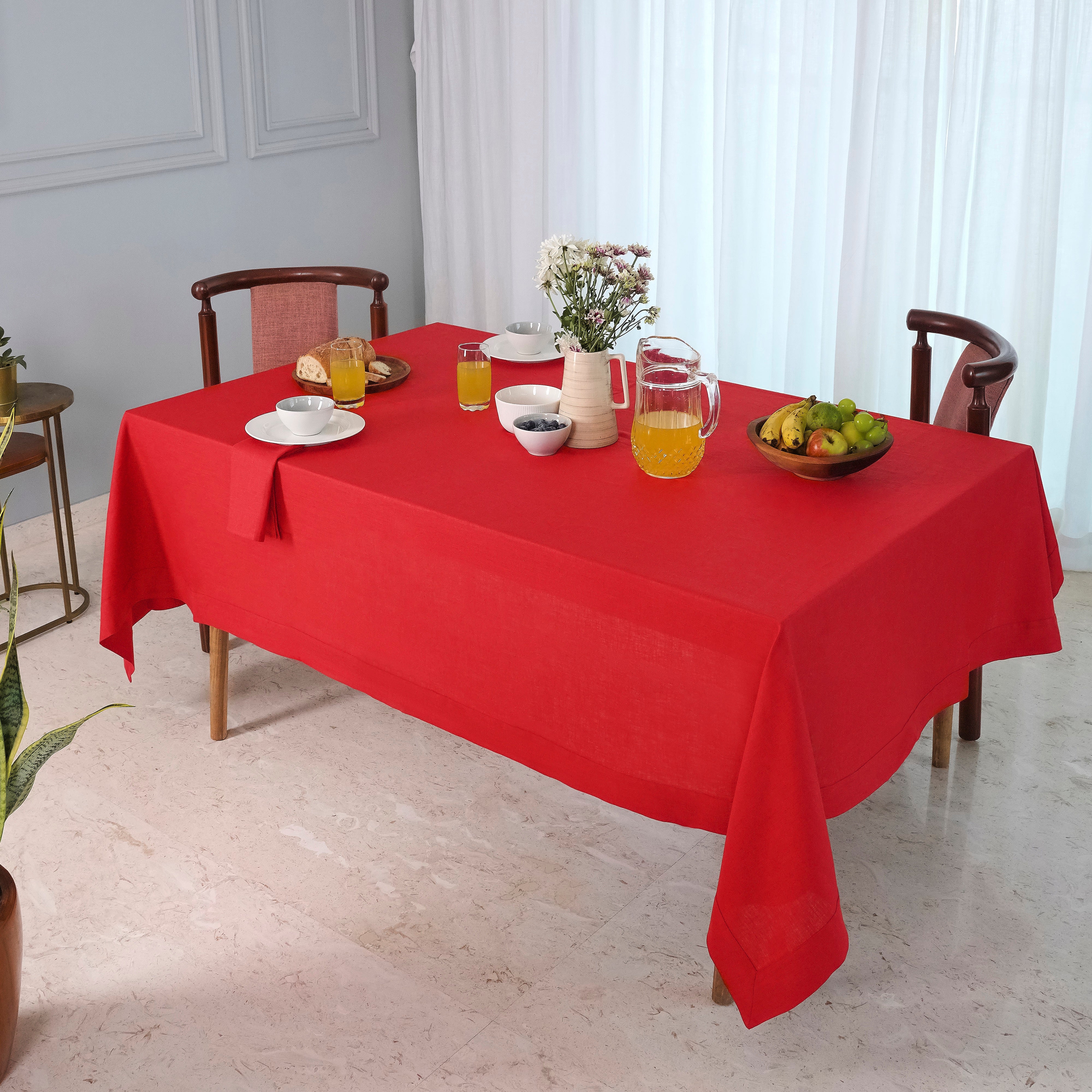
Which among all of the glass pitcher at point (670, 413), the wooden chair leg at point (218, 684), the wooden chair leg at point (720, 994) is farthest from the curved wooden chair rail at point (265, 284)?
the wooden chair leg at point (720, 994)

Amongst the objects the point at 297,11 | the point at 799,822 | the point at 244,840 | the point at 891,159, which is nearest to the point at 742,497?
the point at 799,822

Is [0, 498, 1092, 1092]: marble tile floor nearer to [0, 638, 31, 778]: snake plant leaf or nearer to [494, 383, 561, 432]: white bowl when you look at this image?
[0, 638, 31, 778]: snake plant leaf

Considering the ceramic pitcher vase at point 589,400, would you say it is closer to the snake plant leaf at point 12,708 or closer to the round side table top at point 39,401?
the snake plant leaf at point 12,708

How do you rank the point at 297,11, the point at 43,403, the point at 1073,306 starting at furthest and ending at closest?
the point at 297,11, the point at 1073,306, the point at 43,403

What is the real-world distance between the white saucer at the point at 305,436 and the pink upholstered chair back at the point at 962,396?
1.16 metres

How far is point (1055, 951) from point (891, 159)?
2.24m

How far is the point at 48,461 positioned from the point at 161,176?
1181 millimetres

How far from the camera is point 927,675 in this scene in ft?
6.33

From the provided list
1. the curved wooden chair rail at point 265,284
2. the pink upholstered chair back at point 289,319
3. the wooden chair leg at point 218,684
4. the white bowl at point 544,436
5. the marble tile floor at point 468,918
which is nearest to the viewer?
the marble tile floor at point 468,918

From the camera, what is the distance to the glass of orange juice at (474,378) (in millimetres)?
2334

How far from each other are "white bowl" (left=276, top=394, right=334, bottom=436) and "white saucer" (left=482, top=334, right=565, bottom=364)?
1.52ft

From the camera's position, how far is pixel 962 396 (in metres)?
2.36

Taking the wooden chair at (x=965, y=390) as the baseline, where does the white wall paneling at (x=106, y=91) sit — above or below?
above

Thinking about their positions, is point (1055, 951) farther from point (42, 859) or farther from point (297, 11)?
point (297, 11)
